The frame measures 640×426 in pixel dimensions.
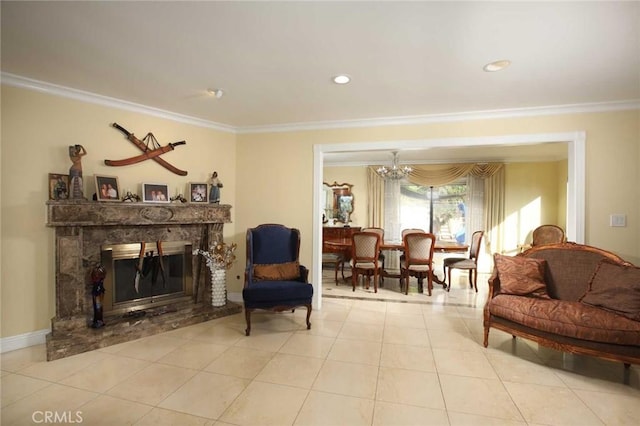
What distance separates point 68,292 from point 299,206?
2671 mm

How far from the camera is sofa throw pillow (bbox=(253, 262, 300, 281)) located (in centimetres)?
355

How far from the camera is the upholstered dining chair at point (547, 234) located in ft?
18.3

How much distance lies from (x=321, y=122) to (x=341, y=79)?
4.38 ft

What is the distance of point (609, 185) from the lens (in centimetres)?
322

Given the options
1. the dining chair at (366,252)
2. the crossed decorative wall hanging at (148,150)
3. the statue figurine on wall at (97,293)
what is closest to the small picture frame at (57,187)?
the crossed decorative wall hanging at (148,150)

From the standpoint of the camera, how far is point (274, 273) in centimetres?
358

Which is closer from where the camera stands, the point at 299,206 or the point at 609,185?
the point at 609,185

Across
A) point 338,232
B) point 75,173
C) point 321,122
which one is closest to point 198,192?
point 75,173

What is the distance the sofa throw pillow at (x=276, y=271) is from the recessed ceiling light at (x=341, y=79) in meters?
2.14

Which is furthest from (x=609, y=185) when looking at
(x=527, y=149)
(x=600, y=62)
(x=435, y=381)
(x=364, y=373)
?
(x=364, y=373)

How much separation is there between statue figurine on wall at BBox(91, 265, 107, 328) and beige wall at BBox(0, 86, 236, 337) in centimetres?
41

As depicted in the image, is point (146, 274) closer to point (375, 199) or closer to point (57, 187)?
point (57, 187)

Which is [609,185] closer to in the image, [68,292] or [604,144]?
[604,144]

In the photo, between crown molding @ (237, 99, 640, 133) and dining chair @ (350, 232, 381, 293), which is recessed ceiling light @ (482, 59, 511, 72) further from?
dining chair @ (350, 232, 381, 293)
